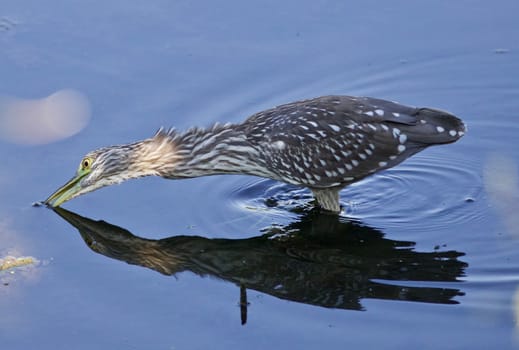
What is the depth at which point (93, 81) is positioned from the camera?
42.5 ft

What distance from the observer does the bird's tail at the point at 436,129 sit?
10672 millimetres

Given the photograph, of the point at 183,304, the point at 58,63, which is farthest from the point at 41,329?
the point at 58,63

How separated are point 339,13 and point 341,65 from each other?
1.10m

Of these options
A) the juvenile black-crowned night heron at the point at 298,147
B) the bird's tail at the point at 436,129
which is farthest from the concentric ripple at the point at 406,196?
the bird's tail at the point at 436,129

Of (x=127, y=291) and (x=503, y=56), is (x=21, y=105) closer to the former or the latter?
(x=127, y=291)

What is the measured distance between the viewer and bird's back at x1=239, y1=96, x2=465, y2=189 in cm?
1080

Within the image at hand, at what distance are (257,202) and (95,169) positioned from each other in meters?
1.69

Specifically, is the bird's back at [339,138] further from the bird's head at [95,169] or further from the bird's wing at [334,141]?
the bird's head at [95,169]

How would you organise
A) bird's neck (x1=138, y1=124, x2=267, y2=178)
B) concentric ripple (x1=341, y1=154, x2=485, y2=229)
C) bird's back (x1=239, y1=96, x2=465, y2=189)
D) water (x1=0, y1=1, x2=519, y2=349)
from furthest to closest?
1. bird's neck (x1=138, y1=124, x2=267, y2=178)
2. concentric ripple (x1=341, y1=154, x2=485, y2=229)
3. bird's back (x1=239, y1=96, x2=465, y2=189)
4. water (x1=0, y1=1, x2=519, y2=349)

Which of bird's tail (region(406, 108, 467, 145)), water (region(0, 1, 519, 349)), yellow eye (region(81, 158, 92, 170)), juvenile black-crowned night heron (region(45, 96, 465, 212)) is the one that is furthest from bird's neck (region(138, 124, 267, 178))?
bird's tail (region(406, 108, 467, 145))

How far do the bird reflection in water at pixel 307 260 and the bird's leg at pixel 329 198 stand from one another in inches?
5.3

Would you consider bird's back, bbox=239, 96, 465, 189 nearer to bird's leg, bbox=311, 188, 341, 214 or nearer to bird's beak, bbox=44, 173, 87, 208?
bird's leg, bbox=311, 188, 341, 214

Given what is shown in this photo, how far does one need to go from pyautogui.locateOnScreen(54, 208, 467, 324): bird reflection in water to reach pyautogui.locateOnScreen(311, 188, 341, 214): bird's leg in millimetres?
134

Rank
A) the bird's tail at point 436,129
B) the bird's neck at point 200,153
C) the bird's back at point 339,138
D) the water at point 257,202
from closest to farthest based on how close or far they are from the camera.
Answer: the water at point 257,202
the bird's tail at point 436,129
the bird's back at point 339,138
the bird's neck at point 200,153
